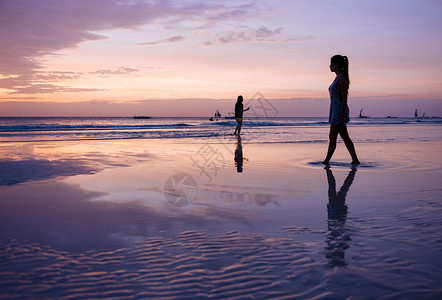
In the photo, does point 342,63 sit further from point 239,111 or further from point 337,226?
point 239,111

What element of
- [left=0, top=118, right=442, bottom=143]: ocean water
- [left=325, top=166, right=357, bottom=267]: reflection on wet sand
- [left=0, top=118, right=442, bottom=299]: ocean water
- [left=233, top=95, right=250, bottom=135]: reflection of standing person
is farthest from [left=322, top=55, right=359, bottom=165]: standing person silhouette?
[left=233, top=95, right=250, bottom=135]: reflection of standing person

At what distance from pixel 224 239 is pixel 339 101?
220 inches

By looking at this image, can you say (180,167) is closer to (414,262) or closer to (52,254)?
(52,254)

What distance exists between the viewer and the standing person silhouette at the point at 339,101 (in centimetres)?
718

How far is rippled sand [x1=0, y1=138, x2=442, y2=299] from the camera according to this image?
77.5 inches

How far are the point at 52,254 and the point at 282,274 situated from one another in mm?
1600

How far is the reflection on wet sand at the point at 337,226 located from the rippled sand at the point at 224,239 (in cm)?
1

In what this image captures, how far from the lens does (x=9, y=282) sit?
200 centimetres

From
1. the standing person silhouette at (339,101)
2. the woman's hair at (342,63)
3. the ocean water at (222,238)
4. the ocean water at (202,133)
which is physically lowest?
the ocean water at (222,238)

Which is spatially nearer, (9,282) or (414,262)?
(9,282)

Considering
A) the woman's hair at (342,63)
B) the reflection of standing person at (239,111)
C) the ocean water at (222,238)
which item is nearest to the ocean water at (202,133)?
the reflection of standing person at (239,111)

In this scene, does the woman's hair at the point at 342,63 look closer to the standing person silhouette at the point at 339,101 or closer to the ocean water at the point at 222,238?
the standing person silhouette at the point at 339,101

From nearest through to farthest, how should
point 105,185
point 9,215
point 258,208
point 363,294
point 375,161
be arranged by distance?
point 363,294 → point 9,215 → point 258,208 → point 105,185 → point 375,161

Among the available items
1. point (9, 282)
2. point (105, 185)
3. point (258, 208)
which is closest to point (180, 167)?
point (105, 185)
